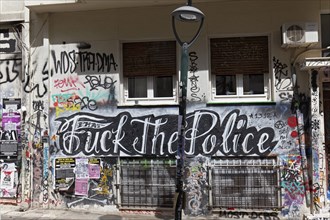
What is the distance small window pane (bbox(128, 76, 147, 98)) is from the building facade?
2 cm

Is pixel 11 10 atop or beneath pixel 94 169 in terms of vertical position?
atop

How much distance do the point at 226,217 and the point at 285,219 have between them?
44.5 inches

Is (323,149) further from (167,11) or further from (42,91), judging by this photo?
(42,91)

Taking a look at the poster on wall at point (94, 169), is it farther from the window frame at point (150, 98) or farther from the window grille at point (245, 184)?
the window grille at point (245, 184)

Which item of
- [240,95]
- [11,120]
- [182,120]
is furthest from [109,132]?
[182,120]

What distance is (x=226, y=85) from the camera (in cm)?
839

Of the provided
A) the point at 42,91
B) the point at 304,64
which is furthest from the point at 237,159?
the point at 42,91

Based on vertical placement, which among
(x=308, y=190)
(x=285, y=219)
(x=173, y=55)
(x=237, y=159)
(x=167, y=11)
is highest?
(x=167, y=11)

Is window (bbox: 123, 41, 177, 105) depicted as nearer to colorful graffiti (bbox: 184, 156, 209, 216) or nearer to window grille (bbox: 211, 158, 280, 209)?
colorful graffiti (bbox: 184, 156, 209, 216)

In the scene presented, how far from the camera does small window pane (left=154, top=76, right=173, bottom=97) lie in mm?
8531

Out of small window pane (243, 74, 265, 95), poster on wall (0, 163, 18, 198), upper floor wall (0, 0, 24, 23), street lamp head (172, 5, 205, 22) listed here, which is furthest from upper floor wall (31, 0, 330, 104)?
street lamp head (172, 5, 205, 22)

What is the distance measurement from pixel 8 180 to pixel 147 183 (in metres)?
3.12

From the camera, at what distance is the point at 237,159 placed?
8148mm

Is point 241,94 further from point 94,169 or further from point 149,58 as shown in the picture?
point 94,169
